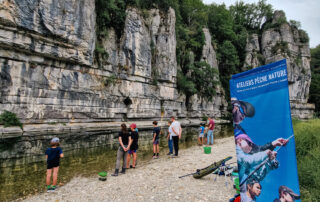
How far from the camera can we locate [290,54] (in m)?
38.2

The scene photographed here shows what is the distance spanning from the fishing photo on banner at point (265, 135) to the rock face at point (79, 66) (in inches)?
617

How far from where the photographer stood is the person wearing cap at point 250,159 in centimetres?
198

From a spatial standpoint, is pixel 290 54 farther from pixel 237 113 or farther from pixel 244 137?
pixel 244 137

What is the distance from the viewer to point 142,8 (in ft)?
78.4

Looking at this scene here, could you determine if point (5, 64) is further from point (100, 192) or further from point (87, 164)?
point (100, 192)

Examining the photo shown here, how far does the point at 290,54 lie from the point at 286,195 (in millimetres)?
47443

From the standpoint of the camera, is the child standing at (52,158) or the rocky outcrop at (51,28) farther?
the rocky outcrop at (51,28)

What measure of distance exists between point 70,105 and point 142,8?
16981 mm

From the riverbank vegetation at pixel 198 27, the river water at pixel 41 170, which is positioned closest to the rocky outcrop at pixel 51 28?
the riverbank vegetation at pixel 198 27

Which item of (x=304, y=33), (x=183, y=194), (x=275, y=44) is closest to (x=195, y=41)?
(x=275, y=44)

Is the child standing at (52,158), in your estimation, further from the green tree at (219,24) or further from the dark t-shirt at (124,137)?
the green tree at (219,24)

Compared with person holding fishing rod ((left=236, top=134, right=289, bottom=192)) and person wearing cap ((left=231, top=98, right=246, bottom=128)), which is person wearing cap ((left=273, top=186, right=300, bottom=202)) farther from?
person wearing cap ((left=231, top=98, right=246, bottom=128))

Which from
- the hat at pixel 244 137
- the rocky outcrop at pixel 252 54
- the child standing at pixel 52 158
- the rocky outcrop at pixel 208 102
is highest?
the rocky outcrop at pixel 252 54

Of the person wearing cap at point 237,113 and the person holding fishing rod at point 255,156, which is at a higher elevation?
the person wearing cap at point 237,113
